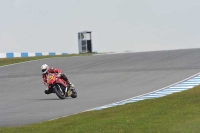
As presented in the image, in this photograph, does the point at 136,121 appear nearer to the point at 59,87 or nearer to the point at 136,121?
the point at 136,121

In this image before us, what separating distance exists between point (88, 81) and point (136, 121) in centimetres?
1341

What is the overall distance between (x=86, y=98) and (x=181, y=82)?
415 cm

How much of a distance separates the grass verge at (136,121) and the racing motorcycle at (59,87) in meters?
5.23

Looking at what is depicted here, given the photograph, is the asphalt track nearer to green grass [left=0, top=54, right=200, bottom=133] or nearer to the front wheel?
the front wheel

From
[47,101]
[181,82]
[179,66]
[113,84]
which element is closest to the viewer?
[47,101]

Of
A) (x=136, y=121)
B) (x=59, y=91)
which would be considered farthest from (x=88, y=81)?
(x=136, y=121)

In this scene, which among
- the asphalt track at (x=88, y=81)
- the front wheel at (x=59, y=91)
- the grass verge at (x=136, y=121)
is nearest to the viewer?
the grass verge at (x=136, y=121)

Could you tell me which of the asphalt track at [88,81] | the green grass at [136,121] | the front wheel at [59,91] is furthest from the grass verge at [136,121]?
the front wheel at [59,91]

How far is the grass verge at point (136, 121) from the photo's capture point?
10.3 metres

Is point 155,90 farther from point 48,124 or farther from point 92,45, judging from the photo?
point 92,45

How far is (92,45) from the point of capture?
4512 cm

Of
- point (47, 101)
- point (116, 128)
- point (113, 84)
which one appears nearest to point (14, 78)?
point (113, 84)

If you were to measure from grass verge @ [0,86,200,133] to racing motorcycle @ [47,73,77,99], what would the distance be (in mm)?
5232

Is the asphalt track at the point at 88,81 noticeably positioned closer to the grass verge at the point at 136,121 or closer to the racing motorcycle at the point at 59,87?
the racing motorcycle at the point at 59,87
